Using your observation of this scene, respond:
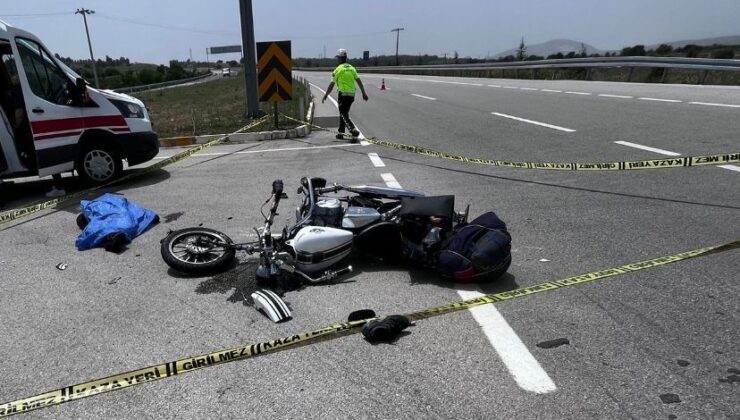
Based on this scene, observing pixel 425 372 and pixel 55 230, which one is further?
pixel 55 230

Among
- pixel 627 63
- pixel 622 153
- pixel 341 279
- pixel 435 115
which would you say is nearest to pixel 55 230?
pixel 341 279

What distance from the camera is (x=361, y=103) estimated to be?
2036cm

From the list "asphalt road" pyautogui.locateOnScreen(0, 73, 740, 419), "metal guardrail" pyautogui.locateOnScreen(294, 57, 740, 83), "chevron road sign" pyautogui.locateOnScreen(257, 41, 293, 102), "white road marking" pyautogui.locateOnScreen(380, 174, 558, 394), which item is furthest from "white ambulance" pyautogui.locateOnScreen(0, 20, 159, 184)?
"metal guardrail" pyautogui.locateOnScreen(294, 57, 740, 83)

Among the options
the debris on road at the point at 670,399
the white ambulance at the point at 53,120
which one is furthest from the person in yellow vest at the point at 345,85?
the debris on road at the point at 670,399

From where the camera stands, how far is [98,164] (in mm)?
7832

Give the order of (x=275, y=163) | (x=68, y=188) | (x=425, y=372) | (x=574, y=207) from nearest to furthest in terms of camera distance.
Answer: (x=425, y=372) → (x=574, y=207) → (x=68, y=188) → (x=275, y=163)

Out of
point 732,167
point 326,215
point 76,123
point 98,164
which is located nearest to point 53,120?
point 76,123

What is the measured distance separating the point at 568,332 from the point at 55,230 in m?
5.78

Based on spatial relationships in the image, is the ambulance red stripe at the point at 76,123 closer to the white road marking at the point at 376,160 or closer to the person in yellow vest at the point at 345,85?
the white road marking at the point at 376,160

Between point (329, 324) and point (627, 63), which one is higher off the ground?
point (627, 63)

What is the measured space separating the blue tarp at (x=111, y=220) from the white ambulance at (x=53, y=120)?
2.28m

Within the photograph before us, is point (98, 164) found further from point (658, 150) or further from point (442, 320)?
point (658, 150)

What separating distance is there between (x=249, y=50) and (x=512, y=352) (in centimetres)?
1385

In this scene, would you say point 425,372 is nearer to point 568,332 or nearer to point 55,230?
point 568,332
